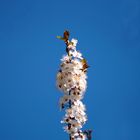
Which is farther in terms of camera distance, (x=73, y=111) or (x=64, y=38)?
(x=64, y=38)

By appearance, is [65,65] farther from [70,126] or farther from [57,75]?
[70,126]

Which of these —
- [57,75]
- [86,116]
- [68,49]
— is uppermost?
[68,49]

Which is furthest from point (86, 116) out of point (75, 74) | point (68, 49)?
point (68, 49)

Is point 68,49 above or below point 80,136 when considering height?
above
